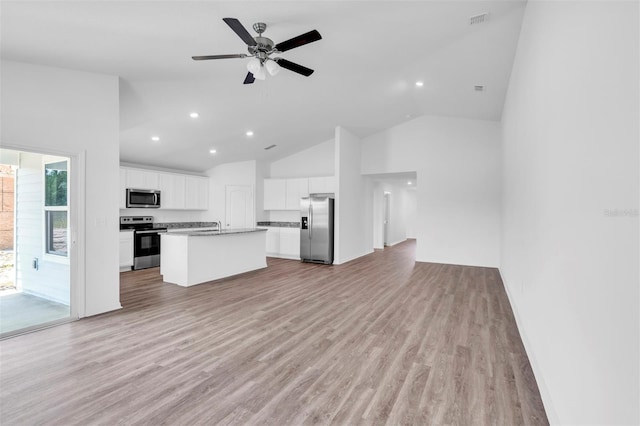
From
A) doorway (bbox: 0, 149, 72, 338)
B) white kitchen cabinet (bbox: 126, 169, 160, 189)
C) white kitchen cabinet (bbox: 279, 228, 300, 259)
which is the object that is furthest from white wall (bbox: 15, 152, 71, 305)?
white kitchen cabinet (bbox: 279, 228, 300, 259)

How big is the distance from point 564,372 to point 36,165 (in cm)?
602

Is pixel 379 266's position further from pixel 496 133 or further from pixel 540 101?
pixel 540 101

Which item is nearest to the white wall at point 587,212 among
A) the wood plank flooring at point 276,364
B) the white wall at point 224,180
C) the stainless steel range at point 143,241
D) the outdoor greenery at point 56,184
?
the wood plank flooring at point 276,364

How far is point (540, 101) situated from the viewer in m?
2.42

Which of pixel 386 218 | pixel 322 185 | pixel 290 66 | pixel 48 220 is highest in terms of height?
pixel 290 66

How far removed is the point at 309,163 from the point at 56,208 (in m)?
5.78

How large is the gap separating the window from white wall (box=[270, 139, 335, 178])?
552cm

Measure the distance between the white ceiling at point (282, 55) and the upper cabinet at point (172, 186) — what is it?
1.66 feet

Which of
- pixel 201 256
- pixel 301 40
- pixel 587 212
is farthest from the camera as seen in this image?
pixel 201 256

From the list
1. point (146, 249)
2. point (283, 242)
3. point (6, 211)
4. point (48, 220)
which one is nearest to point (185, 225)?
point (146, 249)

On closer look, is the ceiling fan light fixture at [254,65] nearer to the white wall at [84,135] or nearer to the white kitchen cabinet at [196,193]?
the white wall at [84,135]

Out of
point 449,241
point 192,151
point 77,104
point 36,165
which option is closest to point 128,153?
point 192,151

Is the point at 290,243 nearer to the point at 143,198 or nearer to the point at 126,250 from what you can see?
the point at 143,198

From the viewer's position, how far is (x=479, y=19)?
3.33 metres
